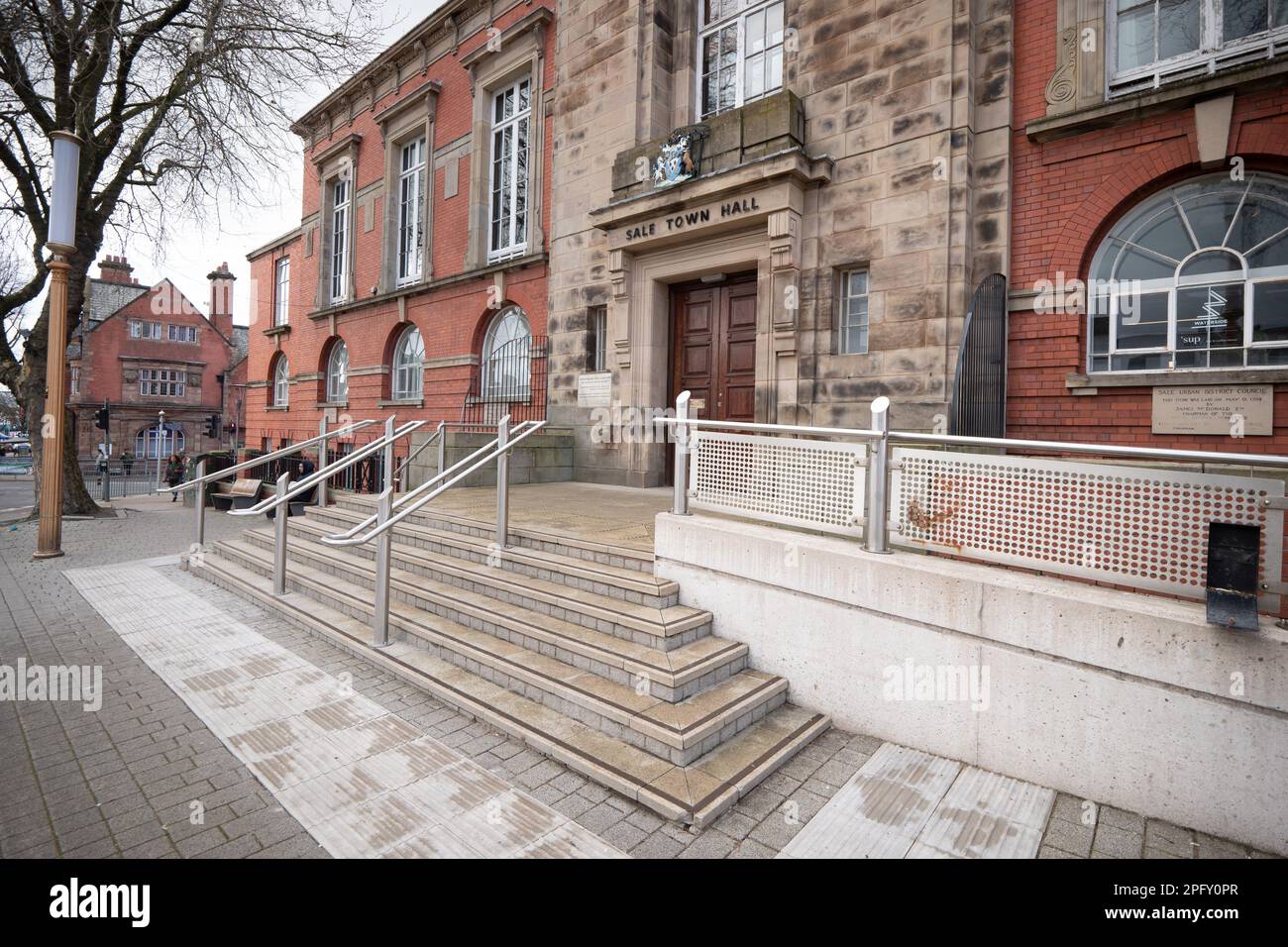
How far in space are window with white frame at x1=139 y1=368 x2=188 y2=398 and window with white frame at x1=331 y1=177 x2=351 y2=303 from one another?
1301 inches

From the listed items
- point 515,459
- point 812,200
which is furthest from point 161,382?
point 812,200

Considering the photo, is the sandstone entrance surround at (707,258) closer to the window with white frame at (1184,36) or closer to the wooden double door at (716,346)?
the wooden double door at (716,346)

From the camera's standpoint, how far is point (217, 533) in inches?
431

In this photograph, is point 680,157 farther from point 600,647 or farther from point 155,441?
point 155,441

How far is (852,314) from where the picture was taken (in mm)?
7664

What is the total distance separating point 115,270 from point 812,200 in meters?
52.7

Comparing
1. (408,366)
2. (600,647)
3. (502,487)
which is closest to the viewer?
(600,647)

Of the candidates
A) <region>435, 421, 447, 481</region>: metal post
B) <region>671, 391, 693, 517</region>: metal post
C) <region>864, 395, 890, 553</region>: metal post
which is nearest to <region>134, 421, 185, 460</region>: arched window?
<region>435, 421, 447, 481</region>: metal post

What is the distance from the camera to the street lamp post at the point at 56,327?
308 inches

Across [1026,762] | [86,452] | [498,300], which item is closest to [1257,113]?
[1026,762]

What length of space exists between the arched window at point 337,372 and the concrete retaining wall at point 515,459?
10.7m

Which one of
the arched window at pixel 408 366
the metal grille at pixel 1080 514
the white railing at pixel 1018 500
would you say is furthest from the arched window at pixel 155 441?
the metal grille at pixel 1080 514

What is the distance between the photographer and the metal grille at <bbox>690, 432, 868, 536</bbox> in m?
4.11
